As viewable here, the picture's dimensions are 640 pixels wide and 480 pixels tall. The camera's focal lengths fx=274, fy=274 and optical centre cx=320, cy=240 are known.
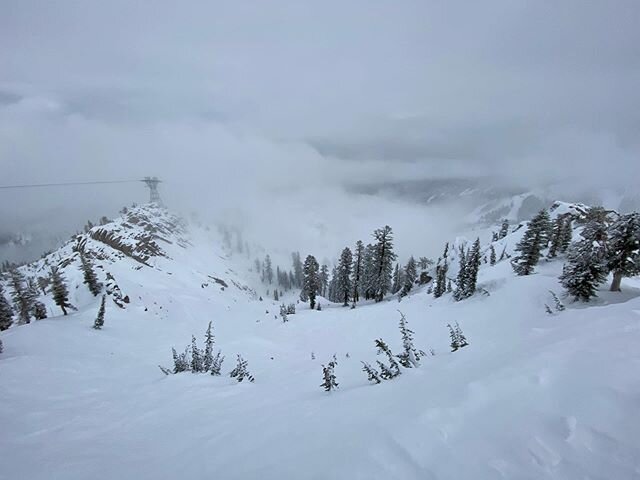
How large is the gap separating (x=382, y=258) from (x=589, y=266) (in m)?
23.6

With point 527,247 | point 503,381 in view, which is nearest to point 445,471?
point 503,381

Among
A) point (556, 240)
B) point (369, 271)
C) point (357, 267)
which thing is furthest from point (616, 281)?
point (556, 240)

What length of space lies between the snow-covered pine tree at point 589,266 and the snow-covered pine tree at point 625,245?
0.54 metres

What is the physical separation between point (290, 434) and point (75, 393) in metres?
10.2

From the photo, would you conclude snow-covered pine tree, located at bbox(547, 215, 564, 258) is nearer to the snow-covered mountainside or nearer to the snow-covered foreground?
the snow-covered mountainside

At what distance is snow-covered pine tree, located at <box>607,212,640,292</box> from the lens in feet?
→ 61.4

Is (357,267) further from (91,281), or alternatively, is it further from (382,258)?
(91,281)

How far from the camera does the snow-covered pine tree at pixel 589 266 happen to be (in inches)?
750

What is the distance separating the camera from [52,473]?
4.82m

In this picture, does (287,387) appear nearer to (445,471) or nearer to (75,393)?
(445,471)

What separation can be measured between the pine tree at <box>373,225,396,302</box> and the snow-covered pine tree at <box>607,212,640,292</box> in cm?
2174

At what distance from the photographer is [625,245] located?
62.6 ft

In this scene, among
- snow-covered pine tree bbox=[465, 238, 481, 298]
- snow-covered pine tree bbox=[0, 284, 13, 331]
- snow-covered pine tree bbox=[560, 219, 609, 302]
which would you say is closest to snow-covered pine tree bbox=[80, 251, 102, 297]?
snow-covered pine tree bbox=[0, 284, 13, 331]

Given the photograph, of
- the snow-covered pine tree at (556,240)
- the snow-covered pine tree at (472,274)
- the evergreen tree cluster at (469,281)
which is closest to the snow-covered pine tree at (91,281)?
the evergreen tree cluster at (469,281)
